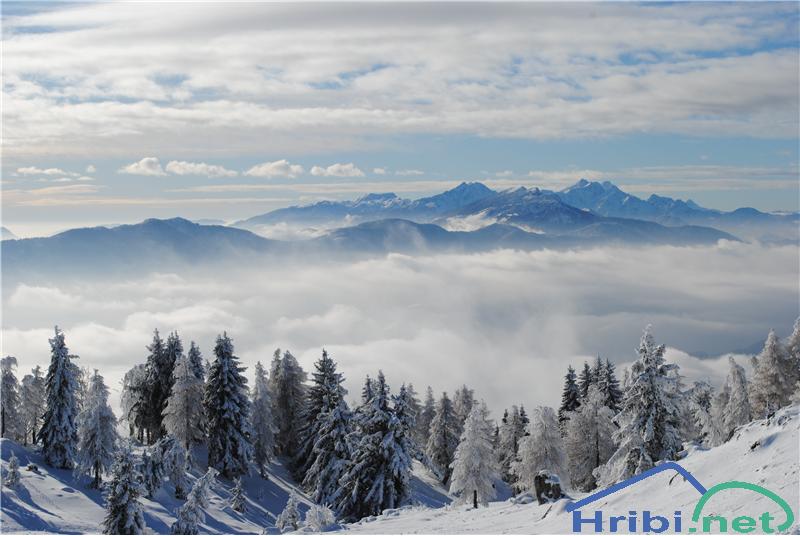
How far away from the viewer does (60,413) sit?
5291 cm

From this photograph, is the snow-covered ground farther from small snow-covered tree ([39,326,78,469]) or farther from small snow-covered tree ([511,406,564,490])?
small snow-covered tree ([511,406,564,490])

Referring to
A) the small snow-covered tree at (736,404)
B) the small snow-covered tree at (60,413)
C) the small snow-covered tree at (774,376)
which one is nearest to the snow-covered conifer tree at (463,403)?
the small snow-covered tree at (736,404)

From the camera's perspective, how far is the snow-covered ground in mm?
21531

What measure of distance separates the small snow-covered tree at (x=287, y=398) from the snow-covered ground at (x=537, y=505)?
23304 millimetres

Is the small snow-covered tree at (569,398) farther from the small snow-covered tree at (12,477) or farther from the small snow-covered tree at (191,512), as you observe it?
the small snow-covered tree at (12,477)

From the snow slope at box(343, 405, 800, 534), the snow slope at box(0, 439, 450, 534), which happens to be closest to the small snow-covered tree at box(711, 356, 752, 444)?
the snow slope at box(343, 405, 800, 534)

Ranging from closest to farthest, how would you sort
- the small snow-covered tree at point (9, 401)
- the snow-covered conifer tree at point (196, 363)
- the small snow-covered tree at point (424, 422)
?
the small snow-covered tree at point (9, 401) < the snow-covered conifer tree at point (196, 363) < the small snow-covered tree at point (424, 422)

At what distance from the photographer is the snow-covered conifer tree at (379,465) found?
4072 centimetres

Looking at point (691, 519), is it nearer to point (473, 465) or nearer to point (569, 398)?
point (473, 465)

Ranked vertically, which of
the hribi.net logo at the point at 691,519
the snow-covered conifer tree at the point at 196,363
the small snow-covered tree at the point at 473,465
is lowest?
the small snow-covered tree at the point at 473,465

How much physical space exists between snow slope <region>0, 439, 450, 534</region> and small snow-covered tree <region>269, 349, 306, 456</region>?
1156 cm

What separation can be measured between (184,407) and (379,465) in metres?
24.5

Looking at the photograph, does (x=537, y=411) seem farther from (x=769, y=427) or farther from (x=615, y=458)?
(x=769, y=427)

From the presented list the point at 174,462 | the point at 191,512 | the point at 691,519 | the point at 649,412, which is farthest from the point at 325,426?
the point at 691,519
